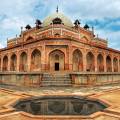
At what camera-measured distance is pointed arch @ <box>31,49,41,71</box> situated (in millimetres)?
24366

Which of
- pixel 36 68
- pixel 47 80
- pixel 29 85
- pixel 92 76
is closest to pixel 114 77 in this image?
pixel 92 76

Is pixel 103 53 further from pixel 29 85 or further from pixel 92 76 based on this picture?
pixel 29 85

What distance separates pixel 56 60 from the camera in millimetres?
24109

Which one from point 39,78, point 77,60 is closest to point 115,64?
point 77,60

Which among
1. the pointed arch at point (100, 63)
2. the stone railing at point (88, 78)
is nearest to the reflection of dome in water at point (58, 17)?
the pointed arch at point (100, 63)

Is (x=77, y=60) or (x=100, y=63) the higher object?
(x=77, y=60)

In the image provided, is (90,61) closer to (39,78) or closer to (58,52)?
(58,52)

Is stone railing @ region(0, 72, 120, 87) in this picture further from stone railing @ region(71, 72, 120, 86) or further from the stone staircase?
the stone staircase

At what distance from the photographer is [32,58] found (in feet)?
83.4

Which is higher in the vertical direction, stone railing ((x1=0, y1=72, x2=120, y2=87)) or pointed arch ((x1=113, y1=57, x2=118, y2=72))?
pointed arch ((x1=113, y1=57, x2=118, y2=72))

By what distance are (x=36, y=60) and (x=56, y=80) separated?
366 inches

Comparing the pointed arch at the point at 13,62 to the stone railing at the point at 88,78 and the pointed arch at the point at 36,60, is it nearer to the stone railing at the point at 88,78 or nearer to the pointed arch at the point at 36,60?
the pointed arch at the point at 36,60

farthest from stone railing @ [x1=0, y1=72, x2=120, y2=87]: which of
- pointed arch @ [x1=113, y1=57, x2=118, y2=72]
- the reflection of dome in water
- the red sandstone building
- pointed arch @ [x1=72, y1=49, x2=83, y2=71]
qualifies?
the reflection of dome in water

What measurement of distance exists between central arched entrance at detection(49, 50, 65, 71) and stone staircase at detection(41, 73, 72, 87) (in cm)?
683
